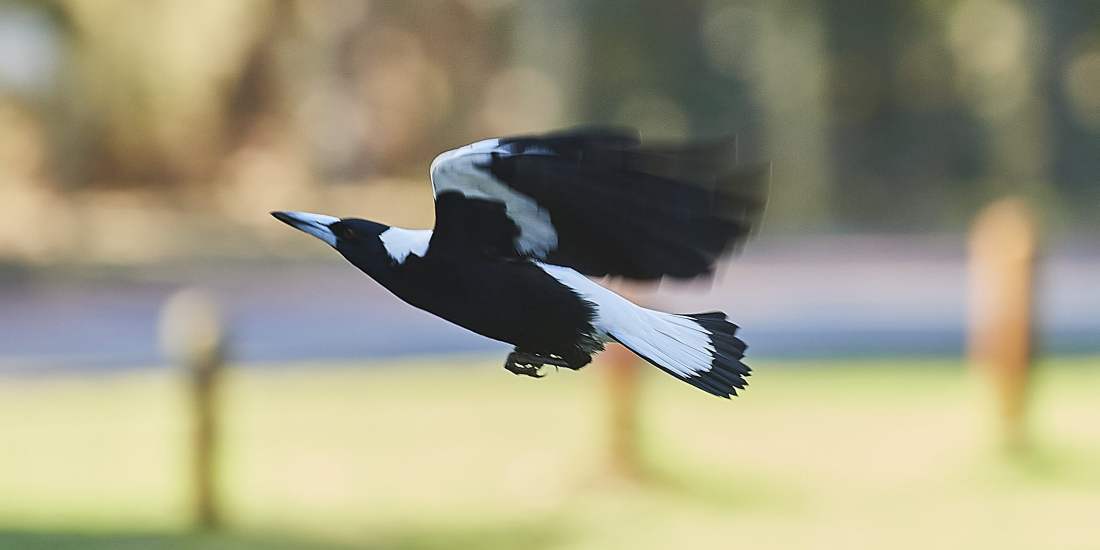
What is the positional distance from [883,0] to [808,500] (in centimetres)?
1481

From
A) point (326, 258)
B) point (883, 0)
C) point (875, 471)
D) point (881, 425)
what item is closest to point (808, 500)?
point (875, 471)

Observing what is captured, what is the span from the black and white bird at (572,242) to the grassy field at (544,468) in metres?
4.44

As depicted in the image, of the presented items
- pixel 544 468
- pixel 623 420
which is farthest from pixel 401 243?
pixel 544 468

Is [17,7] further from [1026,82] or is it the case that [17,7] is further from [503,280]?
[503,280]

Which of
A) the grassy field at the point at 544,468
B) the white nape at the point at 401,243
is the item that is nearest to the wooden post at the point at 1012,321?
the grassy field at the point at 544,468

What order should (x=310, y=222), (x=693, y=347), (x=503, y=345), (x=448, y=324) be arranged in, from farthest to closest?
(x=448, y=324) < (x=503, y=345) < (x=693, y=347) < (x=310, y=222)

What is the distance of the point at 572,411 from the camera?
928 centimetres

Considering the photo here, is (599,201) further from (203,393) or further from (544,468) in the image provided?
(544,468)

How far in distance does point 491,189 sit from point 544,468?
5.77 meters

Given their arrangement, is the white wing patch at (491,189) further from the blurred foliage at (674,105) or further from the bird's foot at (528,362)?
the blurred foliage at (674,105)

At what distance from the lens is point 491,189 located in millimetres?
2043

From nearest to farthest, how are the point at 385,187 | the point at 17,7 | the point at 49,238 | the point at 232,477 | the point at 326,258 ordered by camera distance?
the point at 232,477, the point at 17,7, the point at 49,238, the point at 326,258, the point at 385,187

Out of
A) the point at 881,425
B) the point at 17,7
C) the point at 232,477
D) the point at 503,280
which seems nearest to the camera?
the point at 503,280

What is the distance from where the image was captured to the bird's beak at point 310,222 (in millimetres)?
1656
